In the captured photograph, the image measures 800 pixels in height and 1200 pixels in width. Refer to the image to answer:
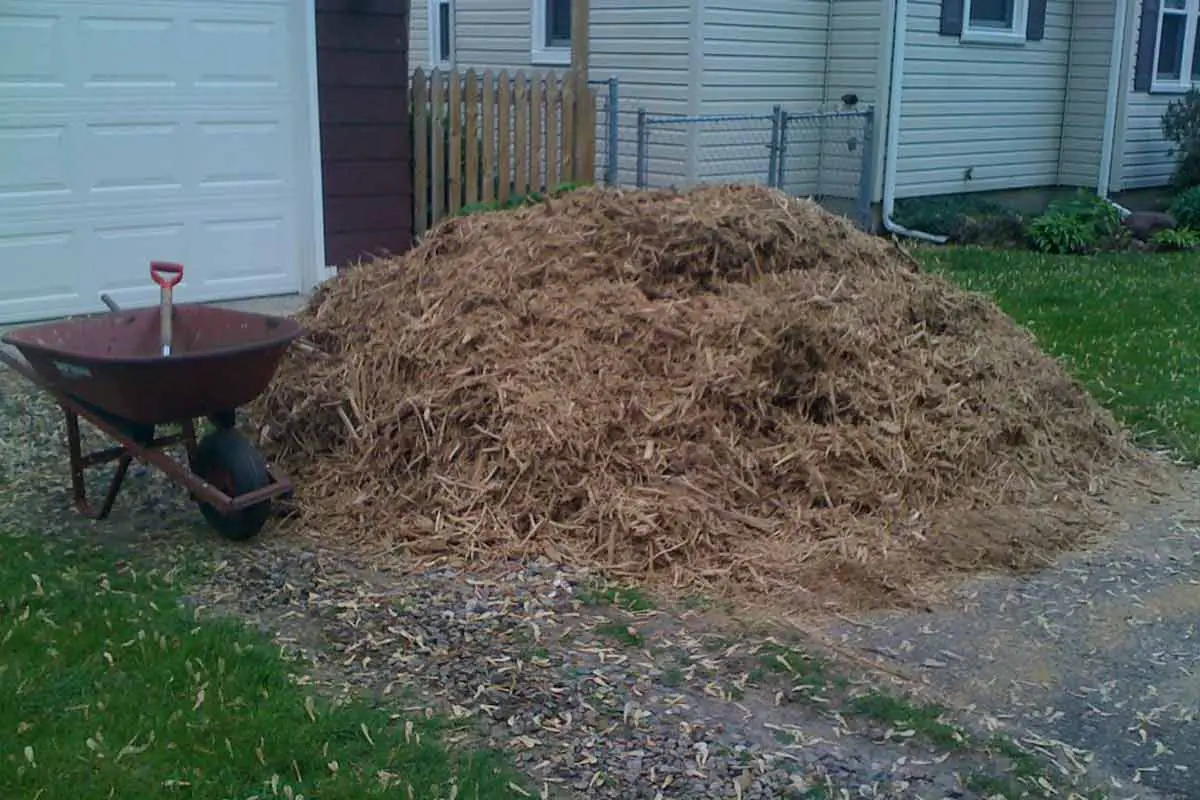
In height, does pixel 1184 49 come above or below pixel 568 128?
above

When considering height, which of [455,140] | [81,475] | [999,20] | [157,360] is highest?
[999,20]

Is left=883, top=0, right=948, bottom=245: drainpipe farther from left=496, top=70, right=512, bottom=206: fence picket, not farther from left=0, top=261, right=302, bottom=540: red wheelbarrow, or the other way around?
left=0, top=261, right=302, bottom=540: red wheelbarrow

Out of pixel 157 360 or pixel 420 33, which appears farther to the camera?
pixel 420 33

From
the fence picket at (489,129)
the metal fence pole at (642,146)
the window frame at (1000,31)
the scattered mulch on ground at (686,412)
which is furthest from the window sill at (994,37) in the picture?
the scattered mulch on ground at (686,412)

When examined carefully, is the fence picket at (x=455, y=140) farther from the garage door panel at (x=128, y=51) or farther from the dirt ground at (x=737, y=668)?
the dirt ground at (x=737, y=668)

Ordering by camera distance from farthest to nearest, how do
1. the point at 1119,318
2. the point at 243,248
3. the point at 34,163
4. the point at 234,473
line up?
the point at 1119,318 < the point at 243,248 < the point at 34,163 < the point at 234,473

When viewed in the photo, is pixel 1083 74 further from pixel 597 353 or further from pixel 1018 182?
pixel 597 353

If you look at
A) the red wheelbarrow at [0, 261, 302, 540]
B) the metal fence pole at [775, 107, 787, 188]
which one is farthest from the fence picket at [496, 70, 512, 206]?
the red wheelbarrow at [0, 261, 302, 540]

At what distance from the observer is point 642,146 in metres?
13.2

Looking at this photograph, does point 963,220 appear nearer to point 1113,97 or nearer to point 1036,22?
point 1036,22

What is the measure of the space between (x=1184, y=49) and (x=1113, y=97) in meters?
2.22

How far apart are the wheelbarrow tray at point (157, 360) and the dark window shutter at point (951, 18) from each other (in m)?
11.0

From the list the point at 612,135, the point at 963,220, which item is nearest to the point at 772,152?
the point at 612,135

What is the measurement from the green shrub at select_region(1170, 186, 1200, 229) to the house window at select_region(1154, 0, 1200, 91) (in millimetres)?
2575
